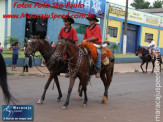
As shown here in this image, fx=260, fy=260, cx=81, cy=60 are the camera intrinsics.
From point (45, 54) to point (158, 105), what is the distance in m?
3.81

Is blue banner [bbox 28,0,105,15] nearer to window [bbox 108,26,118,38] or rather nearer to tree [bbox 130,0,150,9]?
window [bbox 108,26,118,38]

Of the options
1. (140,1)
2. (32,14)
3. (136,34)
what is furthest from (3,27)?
(140,1)

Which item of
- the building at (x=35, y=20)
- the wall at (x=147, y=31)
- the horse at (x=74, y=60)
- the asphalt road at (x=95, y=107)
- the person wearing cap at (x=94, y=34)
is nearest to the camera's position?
the asphalt road at (x=95, y=107)

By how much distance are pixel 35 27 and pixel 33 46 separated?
15352mm

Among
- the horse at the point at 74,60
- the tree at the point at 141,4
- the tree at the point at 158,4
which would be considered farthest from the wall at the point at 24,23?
the tree at the point at 158,4

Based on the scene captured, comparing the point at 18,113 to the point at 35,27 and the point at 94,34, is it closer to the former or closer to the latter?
the point at 94,34

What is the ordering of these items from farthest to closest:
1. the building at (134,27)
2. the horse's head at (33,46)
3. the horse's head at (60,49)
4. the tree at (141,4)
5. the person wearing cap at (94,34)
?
1. the tree at (141,4)
2. the building at (134,27)
3. the person wearing cap at (94,34)
4. the horse's head at (33,46)
5. the horse's head at (60,49)

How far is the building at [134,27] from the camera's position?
29719 millimetres

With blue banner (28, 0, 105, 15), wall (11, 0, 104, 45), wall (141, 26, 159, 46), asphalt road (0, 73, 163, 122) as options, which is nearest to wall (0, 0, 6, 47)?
wall (11, 0, 104, 45)

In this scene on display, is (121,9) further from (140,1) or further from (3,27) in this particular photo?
(140,1)

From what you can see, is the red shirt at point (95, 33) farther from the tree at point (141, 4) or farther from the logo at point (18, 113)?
the tree at point (141, 4)

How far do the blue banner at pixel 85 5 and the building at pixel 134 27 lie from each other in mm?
1323

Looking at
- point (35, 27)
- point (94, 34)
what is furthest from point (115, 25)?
point (94, 34)

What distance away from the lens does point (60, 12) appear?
2402 cm
